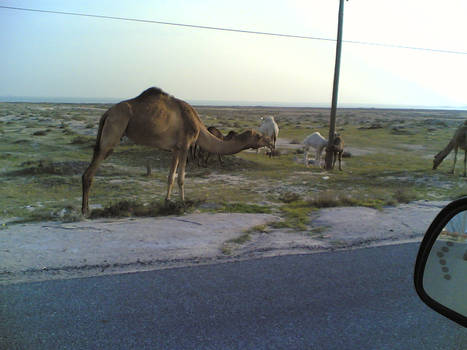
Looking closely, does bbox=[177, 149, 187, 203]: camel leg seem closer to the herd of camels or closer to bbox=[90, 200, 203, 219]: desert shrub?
the herd of camels

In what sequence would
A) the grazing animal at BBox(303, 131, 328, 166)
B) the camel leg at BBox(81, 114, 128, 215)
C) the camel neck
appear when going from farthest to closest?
1. the grazing animal at BBox(303, 131, 328, 166)
2. the camel neck
3. the camel leg at BBox(81, 114, 128, 215)

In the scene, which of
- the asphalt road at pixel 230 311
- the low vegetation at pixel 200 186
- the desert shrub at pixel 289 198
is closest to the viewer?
the asphalt road at pixel 230 311

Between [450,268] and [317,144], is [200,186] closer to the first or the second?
[317,144]

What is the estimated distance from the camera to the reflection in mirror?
2312mm

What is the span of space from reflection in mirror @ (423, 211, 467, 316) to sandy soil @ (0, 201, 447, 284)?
3547mm

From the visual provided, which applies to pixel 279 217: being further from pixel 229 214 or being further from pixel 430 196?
pixel 430 196

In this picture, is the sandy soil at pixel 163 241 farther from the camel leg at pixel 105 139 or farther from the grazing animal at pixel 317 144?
the grazing animal at pixel 317 144

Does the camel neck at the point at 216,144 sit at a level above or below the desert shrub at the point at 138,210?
above

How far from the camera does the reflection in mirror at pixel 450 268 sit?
231 cm

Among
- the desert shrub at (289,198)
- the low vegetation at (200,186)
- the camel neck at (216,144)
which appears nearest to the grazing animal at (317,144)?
the low vegetation at (200,186)

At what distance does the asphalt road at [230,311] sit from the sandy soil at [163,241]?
48cm

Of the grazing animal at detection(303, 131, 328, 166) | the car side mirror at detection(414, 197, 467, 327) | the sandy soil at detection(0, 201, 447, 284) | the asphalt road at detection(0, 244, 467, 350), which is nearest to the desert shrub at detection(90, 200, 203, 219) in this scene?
the sandy soil at detection(0, 201, 447, 284)

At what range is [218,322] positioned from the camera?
13.2 feet

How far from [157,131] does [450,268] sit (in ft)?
24.1
